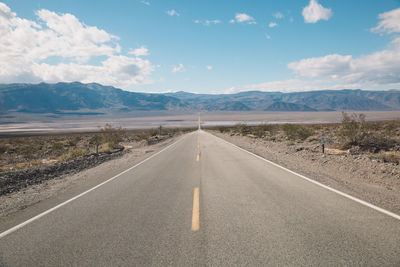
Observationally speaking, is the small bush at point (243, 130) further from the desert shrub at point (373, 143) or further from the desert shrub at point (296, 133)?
the desert shrub at point (373, 143)

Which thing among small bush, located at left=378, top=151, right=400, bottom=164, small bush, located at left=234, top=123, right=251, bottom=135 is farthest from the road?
small bush, located at left=234, top=123, right=251, bottom=135

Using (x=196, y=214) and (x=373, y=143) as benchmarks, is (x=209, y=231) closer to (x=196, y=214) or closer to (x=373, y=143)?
(x=196, y=214)

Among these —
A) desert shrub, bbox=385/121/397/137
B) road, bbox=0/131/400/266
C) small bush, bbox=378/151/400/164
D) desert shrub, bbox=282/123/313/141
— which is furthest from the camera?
desert shrub, bbox=282/123/313/141

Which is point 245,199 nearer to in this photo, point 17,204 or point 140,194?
point 140,194

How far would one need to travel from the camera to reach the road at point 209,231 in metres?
3.07

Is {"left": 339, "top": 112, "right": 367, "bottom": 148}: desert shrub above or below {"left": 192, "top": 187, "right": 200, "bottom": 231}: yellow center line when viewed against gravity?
above

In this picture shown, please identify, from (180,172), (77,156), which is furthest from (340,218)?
(77,156)

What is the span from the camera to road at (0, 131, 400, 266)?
3066 mm

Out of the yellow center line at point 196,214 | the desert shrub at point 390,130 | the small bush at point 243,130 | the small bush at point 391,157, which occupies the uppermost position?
the desert shrub at point 390,130

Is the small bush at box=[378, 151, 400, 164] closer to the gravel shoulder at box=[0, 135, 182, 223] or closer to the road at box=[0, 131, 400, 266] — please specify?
the road at box=[0, 131, 400, 266]

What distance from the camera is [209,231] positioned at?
3.79 meters

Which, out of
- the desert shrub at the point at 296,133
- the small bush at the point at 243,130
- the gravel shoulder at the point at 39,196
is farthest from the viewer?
the small bush at the point at 243,130

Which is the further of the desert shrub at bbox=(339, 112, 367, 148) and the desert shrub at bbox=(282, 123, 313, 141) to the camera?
the desert shrub at bbox=(282, 123, 313, 141)

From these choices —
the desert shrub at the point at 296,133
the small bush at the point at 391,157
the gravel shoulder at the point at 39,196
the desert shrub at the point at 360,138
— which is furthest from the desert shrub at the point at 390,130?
the gravel shoulder at the point at 39,196
